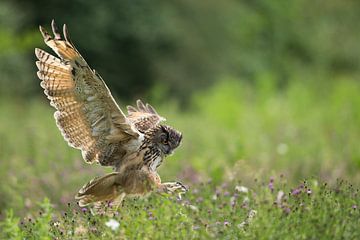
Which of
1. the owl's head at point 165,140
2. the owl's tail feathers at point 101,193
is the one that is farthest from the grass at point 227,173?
the owl's head at point 165,140

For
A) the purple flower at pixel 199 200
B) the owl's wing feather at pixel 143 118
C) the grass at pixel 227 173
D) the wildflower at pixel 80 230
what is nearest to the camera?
the grass at pixel 227 173

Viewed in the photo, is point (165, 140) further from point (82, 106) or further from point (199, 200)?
point (82, 106)

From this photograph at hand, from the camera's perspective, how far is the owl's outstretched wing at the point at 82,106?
589 cm

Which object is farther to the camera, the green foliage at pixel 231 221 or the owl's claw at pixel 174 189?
the owl's claw at pixel 174 189

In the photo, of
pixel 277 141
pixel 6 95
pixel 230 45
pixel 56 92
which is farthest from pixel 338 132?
pixel 230 45

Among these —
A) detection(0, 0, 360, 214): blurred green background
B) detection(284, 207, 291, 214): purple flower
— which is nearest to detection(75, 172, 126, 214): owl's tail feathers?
detection(0, 0, 360, 214): blurred green background

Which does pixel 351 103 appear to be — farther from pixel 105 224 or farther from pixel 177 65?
pixel 177 65

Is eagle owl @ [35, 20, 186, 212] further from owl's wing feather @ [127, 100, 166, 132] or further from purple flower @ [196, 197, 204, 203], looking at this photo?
purple flower @ [196, 197, 204, 203]

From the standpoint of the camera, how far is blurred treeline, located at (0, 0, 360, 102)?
66.9ft

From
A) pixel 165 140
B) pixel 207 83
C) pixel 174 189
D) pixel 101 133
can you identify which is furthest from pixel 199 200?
pixel 207 83

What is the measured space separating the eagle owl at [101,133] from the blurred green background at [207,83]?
850mm

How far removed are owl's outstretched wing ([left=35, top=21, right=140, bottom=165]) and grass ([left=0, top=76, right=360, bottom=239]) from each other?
1.74 feet

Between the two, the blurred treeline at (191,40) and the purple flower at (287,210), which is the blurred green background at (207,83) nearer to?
the blurred treeline at (191,40)

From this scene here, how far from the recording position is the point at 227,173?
24.0ft
